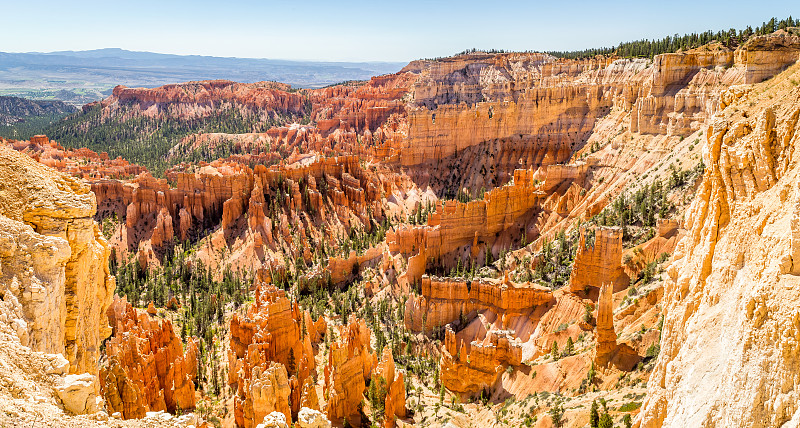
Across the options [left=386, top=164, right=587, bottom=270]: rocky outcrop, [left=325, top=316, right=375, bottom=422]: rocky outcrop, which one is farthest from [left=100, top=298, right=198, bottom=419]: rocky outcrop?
[left=386, top=164, right=587, bottom=270]: rocky outcrop

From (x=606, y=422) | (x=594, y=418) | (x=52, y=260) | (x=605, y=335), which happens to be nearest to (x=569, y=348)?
(x=605, y=335)

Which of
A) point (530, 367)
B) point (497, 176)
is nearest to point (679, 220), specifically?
point (530, 367)

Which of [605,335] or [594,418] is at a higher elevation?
[605,335]

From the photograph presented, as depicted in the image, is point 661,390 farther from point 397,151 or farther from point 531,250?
point 397,151

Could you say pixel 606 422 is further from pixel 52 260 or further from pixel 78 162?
pixel 78 162

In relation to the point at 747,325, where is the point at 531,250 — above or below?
below

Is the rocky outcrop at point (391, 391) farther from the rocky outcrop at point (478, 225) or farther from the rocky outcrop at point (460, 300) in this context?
the rocky outcrop at point (478, 225)
